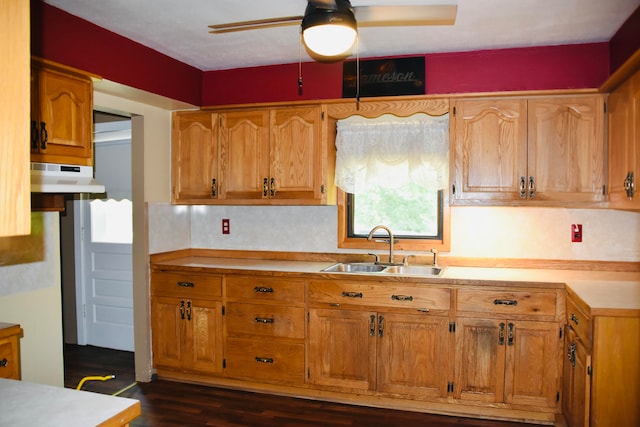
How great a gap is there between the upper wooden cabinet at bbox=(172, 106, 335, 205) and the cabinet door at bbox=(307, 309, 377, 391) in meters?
0.88

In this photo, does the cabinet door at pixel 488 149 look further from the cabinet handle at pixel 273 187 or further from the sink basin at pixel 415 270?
the cabinet handle at pixel 273 187

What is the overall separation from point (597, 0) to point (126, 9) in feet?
8.29

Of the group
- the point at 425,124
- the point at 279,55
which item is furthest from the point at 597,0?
the point at 279,55

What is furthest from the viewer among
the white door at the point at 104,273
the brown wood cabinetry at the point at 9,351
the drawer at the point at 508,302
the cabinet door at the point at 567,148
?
the white door at the point at 104,273

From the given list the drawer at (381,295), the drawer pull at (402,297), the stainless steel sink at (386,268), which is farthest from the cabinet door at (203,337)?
the drawer pull at (402,297)

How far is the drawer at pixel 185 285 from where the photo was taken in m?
3.68

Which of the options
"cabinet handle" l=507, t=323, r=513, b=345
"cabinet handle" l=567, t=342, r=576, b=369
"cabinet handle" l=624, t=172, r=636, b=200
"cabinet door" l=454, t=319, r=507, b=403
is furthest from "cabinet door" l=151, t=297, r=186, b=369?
"cabinet handle" l=624, t=172, r=636, b=200

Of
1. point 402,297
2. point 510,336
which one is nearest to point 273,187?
point 402,297

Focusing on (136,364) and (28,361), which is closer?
(28,361)

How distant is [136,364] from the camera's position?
3.90 m

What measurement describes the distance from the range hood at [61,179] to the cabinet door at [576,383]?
2668mm

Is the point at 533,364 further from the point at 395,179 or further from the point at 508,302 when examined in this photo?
the point at 395,179

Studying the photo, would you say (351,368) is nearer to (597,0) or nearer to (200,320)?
(200,320)

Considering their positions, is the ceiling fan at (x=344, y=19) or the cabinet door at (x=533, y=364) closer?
the ceiling fan at (x=344, y=19)
